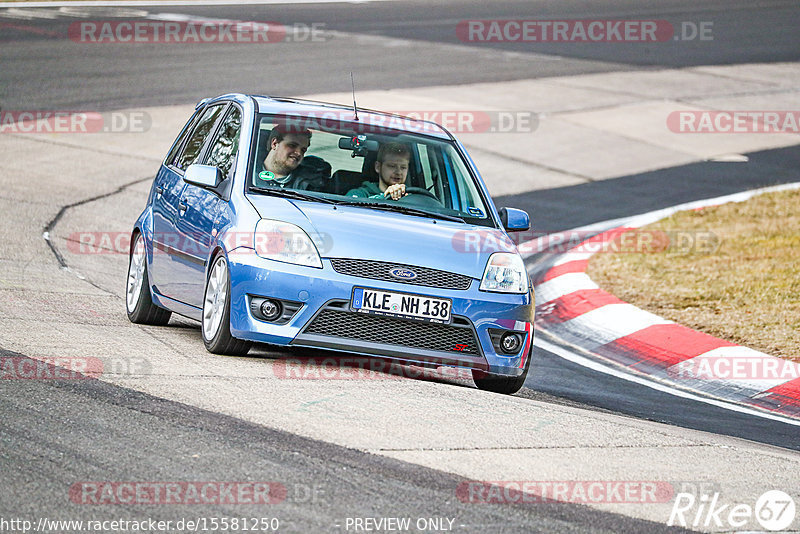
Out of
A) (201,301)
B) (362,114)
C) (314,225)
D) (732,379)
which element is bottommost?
(732,379)

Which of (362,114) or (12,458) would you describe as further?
(362,114)

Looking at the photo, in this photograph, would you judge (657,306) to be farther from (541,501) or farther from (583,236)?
(541,501)

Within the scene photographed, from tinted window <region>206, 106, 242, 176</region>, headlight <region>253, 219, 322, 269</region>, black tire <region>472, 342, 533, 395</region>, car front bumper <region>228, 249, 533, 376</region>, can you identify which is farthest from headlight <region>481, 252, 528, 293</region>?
tinted window <region>206, 106, 242, 176</region>

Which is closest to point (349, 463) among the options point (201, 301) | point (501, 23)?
point (201, 301)

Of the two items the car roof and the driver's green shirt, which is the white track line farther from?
the driver's green shirt

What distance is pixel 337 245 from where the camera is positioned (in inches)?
279

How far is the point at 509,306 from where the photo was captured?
7324 millimetres

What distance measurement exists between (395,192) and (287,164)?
696mm

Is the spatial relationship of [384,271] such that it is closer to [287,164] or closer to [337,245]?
[337,245]

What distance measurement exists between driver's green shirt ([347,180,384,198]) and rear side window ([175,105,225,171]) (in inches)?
52.5

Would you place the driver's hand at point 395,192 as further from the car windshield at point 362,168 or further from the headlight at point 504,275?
the headlight at point 504,275

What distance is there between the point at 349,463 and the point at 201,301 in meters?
2.74

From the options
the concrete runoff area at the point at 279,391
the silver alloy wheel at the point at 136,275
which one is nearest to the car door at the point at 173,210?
the silver alloy wheel at the point at 136,275

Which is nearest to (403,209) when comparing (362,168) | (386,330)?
(362,168)
